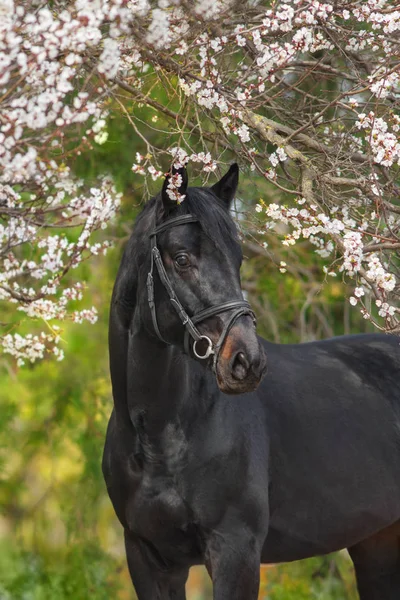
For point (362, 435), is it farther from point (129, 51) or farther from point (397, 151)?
point (129, 51)

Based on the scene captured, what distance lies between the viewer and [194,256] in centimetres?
340

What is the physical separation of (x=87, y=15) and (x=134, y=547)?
2179 mm

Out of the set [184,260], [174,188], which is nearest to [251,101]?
[174,188]

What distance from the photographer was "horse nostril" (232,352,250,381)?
3176 millimetres

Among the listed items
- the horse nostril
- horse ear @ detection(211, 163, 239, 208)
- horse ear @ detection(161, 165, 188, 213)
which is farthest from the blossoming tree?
the horse nostril

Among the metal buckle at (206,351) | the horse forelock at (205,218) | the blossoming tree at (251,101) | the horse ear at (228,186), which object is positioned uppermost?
the blossoming tree at (251,101)

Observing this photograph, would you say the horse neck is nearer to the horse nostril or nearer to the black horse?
the black horse

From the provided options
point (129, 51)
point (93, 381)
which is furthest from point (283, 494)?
point (93, 381)

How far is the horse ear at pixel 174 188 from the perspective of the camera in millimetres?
3459

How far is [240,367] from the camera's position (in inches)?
125

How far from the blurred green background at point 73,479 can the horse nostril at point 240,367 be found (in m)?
4.75

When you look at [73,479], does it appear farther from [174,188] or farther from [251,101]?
[174,188]

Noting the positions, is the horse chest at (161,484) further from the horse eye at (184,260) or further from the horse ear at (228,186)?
the horse ear at (228,186)

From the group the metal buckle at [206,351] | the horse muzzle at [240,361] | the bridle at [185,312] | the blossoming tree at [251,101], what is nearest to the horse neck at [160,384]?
the bridle at [185,312]
